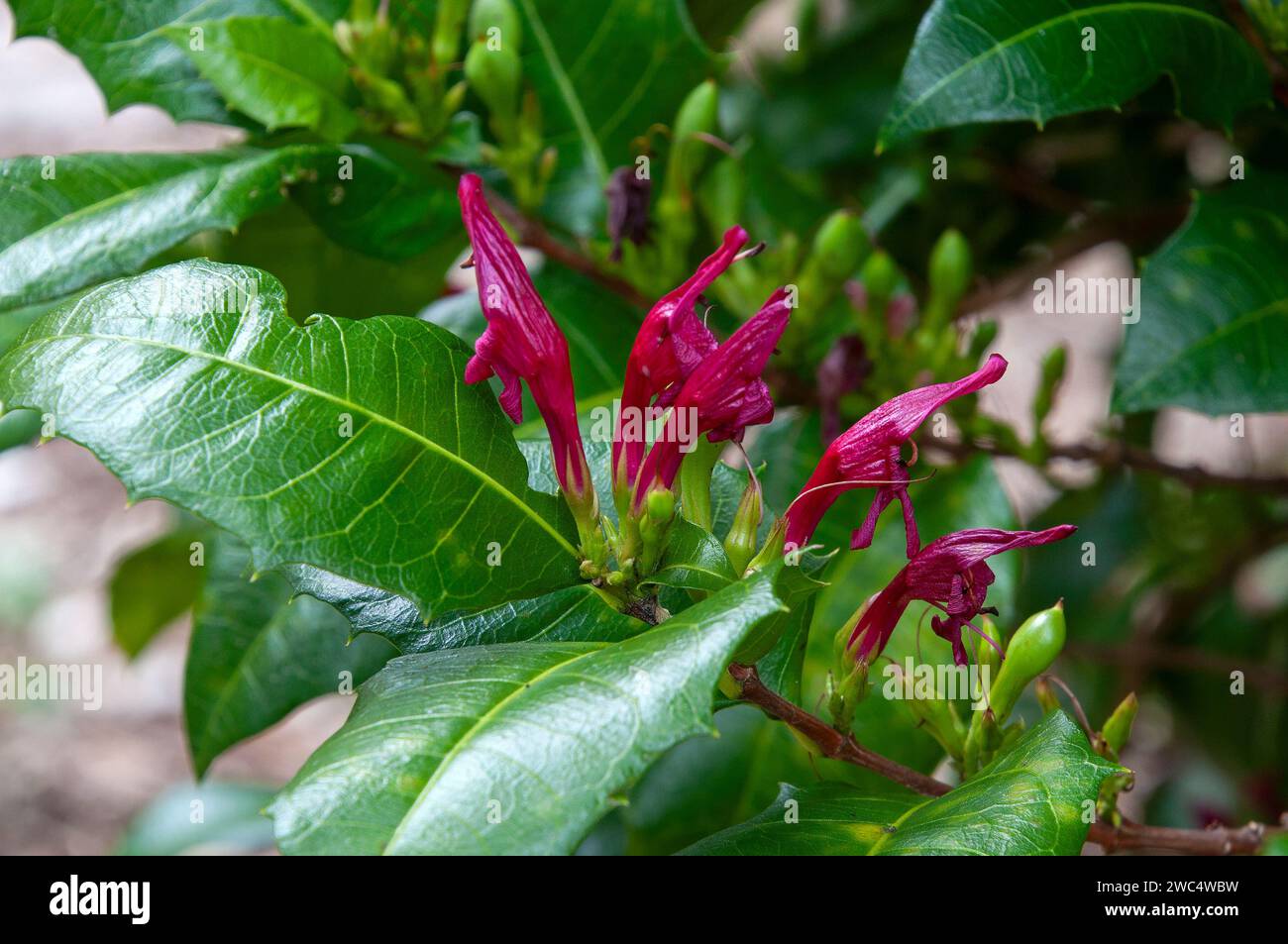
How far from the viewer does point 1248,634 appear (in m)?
2.00

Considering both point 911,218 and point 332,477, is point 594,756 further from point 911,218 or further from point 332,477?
point 911,218

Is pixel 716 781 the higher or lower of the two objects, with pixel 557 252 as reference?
lower

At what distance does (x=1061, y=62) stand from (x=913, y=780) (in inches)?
25.7

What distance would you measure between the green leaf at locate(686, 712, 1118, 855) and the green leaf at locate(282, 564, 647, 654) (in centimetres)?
17

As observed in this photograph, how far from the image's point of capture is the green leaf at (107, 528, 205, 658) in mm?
1915

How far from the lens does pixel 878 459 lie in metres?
0.83

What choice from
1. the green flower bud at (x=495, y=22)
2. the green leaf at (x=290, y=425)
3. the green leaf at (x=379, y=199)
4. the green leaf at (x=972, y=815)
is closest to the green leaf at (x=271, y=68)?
the green leaf at (x=379, y=199)

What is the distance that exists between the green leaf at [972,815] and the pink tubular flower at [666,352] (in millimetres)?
257

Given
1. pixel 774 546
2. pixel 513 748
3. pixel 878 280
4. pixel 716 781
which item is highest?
pixel 878 280

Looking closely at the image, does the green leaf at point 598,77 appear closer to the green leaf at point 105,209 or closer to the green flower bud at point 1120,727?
the green leaf at point 105,209

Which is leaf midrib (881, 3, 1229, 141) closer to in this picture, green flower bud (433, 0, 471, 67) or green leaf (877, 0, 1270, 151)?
green leaf (877, 0, 1270, 151)

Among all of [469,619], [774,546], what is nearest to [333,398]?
[469,619]

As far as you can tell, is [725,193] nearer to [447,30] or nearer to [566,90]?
[566,90]
